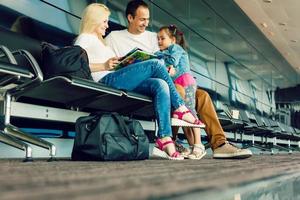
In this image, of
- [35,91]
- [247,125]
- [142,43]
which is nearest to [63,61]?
[35,91]

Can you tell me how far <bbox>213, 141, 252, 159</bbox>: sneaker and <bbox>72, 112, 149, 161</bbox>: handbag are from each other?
0.79 meters

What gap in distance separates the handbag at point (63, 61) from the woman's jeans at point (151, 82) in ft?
1.13

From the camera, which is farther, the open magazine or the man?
the man

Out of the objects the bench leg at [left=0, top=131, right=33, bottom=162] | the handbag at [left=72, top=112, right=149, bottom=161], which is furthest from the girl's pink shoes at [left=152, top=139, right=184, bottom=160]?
the bench leg at [left=0, top=131, right=33, bottom=162]

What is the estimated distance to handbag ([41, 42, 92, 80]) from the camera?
2.59m

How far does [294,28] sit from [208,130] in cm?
893

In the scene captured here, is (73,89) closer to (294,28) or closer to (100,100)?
(100,100)

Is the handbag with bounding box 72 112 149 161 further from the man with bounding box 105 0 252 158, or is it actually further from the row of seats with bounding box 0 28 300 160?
the man with bounding box 105 0 252 158

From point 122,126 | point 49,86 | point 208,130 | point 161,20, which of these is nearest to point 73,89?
point 49,86

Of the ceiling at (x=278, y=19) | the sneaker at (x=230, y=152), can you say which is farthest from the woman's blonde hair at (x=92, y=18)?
the ceiling at (x=278, y=19)

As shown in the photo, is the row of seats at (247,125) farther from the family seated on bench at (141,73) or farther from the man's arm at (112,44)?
the man's arm at (112,44)

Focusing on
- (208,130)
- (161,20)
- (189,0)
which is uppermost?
(189,0)

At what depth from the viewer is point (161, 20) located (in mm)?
6594

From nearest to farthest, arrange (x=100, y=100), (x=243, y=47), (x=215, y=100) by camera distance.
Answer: (x=100, y=100) → (x=215, y=100) → (x=243, y=47)
